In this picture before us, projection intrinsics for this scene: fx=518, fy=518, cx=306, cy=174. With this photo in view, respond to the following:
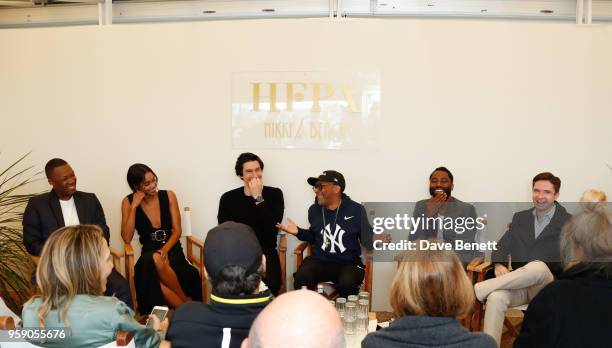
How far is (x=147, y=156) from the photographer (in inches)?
194

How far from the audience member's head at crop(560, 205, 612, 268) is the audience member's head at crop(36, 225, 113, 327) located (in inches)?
77.6

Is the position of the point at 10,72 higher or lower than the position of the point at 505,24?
lower

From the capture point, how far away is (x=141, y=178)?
430 centimetres

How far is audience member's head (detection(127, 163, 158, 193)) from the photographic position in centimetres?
430

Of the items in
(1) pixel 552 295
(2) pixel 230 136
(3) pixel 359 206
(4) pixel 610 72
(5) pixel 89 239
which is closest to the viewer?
(1) pixel 552 295

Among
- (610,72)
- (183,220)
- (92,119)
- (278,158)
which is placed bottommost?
(183,220)

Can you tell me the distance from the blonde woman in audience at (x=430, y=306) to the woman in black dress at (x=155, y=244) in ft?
8.78

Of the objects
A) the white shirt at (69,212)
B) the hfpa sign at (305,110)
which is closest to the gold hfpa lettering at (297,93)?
the hfpa sign at (305,110)

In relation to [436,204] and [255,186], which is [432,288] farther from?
[255,186]

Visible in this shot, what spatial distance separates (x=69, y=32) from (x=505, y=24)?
4.00 m

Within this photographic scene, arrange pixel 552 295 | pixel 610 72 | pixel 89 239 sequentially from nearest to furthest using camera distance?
pixel 552 295, pixel 89 239, pixel 610 72

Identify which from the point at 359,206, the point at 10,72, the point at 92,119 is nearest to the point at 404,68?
the point at 359,206

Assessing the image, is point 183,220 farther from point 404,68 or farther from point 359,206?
point 404,68

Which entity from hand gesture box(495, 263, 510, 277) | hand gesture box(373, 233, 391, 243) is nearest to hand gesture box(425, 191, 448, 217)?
hand gesture box(373, 233, 391, 243)
